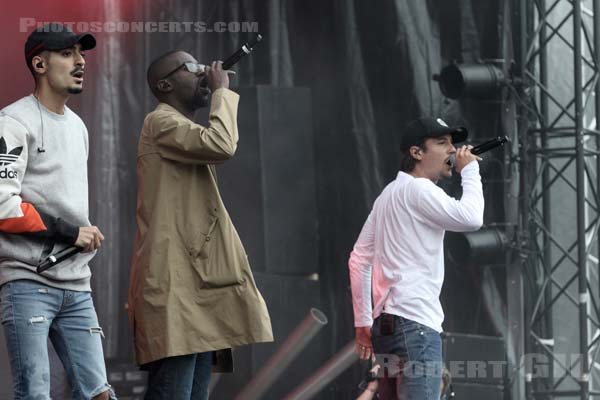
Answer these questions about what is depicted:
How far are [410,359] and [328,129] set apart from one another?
2.89 meters

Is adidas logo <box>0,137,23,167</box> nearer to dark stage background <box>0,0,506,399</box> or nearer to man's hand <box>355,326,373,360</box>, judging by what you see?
man's hand <box>355,326,373,360</box>

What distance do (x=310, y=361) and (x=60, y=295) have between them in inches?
131

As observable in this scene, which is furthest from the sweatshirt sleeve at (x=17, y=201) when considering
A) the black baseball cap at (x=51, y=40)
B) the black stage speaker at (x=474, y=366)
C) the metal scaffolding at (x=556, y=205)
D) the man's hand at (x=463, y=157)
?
the metal scaffolding at (x=556, y=205)

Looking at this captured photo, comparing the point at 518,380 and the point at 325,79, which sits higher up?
the point at 325,79

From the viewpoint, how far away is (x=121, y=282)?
6.11 m

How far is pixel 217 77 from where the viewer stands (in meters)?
3.68

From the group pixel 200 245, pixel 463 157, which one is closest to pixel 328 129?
pixel 463 157

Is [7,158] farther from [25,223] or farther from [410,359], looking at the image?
[410,359]

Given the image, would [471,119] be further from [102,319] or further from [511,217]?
[102,319]

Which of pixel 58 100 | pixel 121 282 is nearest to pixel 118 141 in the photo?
pixel 121 282

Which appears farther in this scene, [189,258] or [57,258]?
[189,258]

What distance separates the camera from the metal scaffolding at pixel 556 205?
21.8 ft

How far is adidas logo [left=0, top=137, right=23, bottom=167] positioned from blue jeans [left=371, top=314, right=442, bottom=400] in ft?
4.89

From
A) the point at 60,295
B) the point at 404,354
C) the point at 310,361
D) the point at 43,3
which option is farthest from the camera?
the point at 310,361
